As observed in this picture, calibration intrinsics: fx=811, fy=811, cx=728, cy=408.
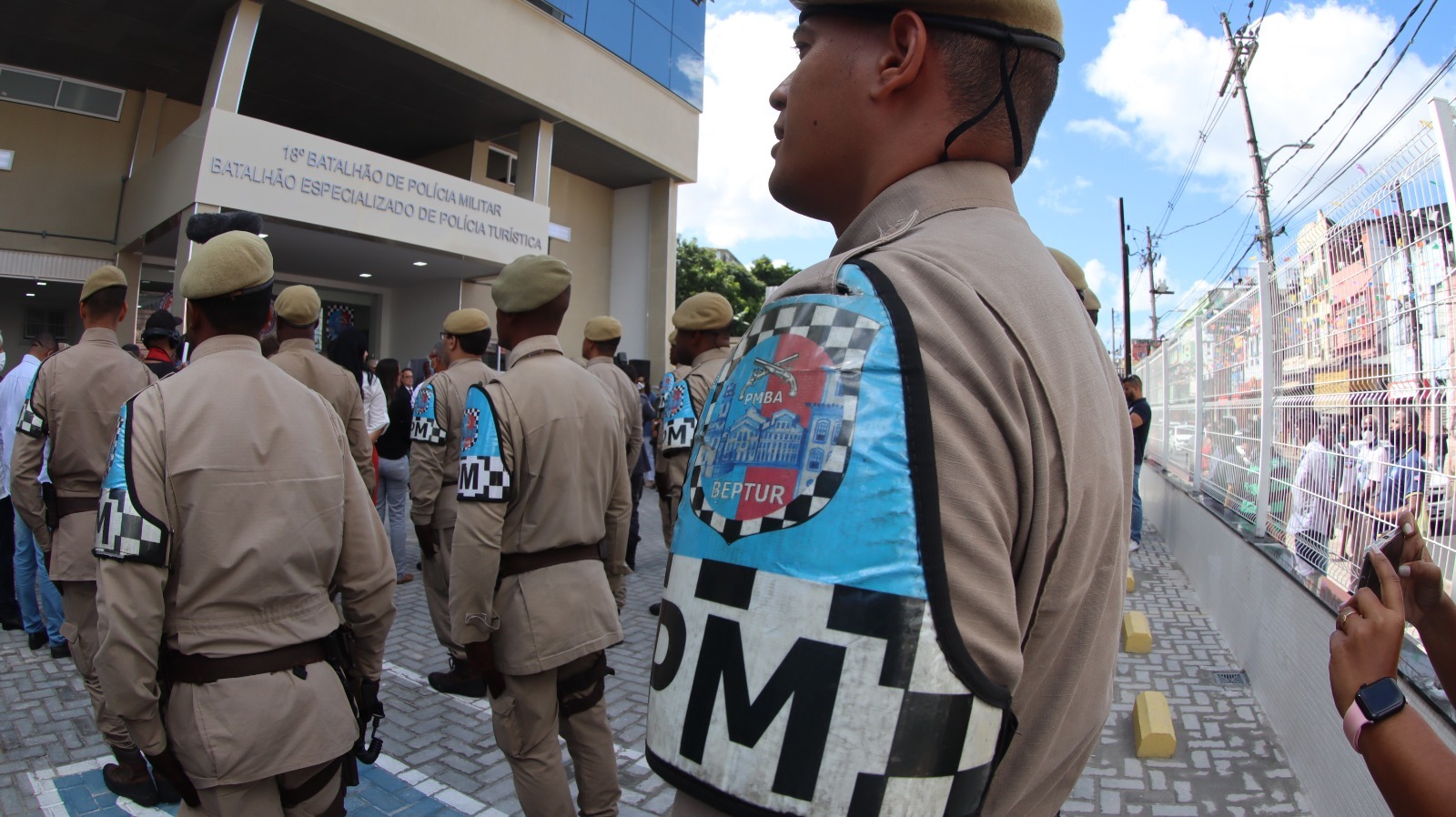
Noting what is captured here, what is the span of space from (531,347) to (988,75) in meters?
2.68

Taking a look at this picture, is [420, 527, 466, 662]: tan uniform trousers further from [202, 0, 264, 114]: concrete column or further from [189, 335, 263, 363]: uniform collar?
[202, 0, 264, 114]: concrete column

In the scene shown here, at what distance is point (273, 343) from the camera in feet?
17.8

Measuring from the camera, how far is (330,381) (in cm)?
519

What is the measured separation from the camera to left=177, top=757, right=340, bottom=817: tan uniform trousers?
212 cm

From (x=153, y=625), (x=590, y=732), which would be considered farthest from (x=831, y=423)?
(x=590, y=732)

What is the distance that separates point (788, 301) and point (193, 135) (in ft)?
46.8

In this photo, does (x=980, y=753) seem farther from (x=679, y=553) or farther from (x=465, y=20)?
(x=465, y=20)

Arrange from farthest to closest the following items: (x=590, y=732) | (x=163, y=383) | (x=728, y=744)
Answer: (x=590, y=732) → (x=163, y=383) → (x=728, y=744)

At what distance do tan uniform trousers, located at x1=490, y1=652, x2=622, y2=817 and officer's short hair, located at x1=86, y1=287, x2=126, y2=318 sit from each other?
10.7ft

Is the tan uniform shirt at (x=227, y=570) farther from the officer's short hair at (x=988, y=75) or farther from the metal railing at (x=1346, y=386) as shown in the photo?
the metal railing at (x=1346, y=386)

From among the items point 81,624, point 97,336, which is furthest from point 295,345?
point 81,624

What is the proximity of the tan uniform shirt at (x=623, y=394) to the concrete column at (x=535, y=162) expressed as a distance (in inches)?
447

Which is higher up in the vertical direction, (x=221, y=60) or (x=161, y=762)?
(x=221, y=60)

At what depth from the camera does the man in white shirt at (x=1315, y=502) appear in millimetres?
4297
